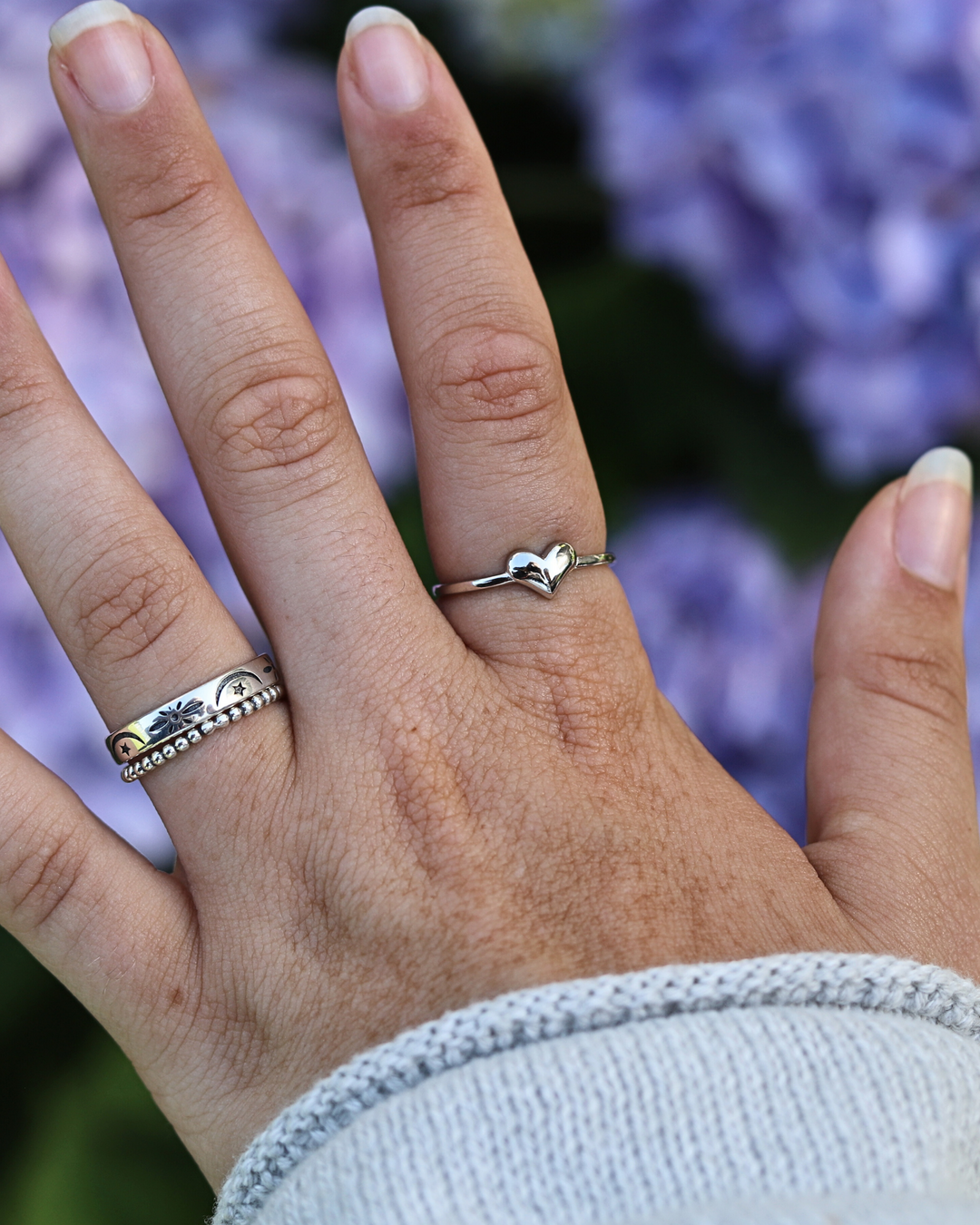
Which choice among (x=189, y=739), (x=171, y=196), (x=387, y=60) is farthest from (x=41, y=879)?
(x=387, y=60)

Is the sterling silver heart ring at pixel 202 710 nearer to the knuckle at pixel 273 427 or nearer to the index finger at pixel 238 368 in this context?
the index finger at pixel 238 368

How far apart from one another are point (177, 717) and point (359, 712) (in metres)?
0.12

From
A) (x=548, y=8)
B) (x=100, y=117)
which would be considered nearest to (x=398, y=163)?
(x=100, y=117)

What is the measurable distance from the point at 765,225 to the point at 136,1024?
80 centimetres

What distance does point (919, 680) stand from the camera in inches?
32.7

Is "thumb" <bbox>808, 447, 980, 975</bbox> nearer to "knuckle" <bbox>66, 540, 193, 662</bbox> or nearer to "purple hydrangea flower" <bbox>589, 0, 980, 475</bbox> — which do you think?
"purple hydrangea flower" <bbox>589, 0, 980, 475</bbox>

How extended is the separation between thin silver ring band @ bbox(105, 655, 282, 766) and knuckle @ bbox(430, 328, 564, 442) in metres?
0.24

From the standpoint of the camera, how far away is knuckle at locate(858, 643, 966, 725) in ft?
2.71

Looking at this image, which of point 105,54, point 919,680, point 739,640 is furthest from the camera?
point 739,640

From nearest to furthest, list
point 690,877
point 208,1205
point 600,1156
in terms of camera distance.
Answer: point 600,1156
point 690,877
point 208,1205

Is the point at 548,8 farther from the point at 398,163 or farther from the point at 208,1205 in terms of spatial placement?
the point at 208,1205

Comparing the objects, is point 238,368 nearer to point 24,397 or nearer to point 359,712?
point 24,397

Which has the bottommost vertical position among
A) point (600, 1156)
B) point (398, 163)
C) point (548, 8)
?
point (600, 1156)

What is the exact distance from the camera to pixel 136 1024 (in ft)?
2.36
